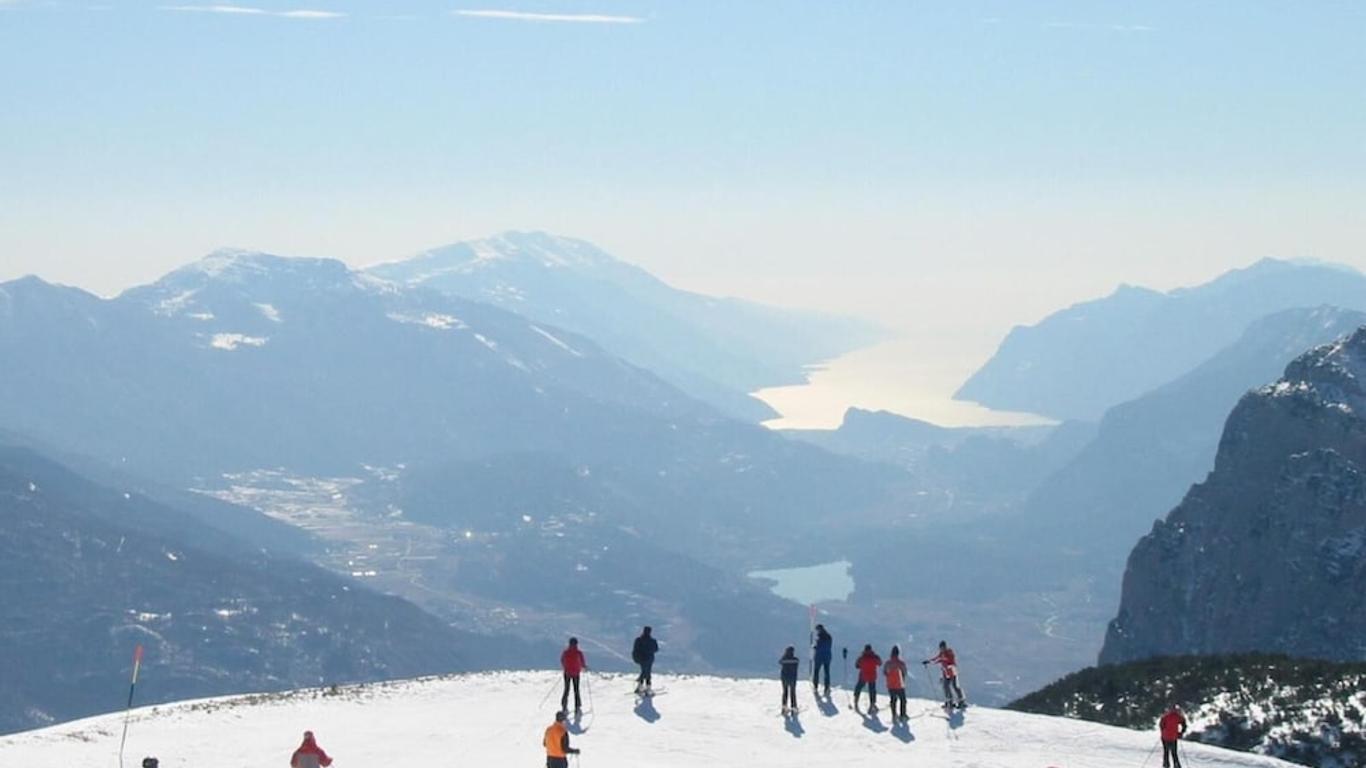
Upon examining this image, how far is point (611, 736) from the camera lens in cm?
5200

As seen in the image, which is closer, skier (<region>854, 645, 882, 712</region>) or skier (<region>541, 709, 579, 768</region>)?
skier (<region>541, 709, 579, 768</region>)

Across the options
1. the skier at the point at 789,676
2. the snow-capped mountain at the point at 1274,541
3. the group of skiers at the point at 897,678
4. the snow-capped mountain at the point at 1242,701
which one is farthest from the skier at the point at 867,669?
the snow-capped mountain at the point at 1274,541

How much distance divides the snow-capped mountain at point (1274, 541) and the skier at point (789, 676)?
89.7 meters

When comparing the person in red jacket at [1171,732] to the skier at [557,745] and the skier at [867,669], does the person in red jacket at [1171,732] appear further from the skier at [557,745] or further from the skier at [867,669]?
the skier at [557,745]

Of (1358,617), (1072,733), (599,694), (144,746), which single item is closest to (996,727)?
(1072,733)

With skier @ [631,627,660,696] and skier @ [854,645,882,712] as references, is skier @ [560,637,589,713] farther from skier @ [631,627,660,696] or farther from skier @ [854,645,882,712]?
skier @ [854,645,882,712]

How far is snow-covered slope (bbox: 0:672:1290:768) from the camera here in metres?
48.8

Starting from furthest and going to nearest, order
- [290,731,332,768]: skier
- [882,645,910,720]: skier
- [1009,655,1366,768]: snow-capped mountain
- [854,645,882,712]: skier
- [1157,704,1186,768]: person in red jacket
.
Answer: [854,645,882,712]: skier → [882,645,910,720]: skier → [1009,655,1366,768]: snow-capped mountain → [1157,704,1186,768]: person in red jacket → [290,731,332,768]: skier

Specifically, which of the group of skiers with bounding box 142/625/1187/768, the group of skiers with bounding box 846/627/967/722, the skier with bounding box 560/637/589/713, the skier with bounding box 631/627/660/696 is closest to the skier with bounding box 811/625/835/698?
the group of skiers with bounding box 142/625/1187/768

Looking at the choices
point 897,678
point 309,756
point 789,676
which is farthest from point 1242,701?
point 309,756

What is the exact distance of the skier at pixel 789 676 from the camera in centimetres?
5456

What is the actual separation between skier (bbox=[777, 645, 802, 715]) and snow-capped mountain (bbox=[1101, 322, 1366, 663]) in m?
89.7

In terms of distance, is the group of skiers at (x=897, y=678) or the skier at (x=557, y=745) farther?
the group of skiers at (x=897, y=678)

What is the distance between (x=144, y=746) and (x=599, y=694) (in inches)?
681
